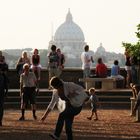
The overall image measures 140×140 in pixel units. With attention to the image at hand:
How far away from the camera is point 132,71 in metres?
28.1

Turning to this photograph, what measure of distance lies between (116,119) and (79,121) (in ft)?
4.41

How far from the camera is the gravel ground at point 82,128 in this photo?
643 inches

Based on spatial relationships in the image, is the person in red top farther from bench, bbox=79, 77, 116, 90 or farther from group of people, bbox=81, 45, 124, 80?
bench, bbox=79, 77, 116, 90

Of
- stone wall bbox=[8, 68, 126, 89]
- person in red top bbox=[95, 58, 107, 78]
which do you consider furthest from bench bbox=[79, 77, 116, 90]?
stone wall bbox=[8, 68, 126, 89]

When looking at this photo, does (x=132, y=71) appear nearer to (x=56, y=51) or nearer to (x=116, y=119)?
(x=56, y=51)

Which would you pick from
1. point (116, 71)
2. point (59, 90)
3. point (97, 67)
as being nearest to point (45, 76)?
point (116, 71)

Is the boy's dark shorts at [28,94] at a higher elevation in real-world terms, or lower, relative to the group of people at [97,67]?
lower

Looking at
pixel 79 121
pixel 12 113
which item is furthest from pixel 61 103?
pixel 12 113

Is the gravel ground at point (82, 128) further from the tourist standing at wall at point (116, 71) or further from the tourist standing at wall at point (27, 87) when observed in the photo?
the tourist standing at wall at point (116, 71)

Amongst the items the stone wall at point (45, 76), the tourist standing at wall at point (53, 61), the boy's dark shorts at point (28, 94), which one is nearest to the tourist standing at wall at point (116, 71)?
the stone wall at point (45, 76)

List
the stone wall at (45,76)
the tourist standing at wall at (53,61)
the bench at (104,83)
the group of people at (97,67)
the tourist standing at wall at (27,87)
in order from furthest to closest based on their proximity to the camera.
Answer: the stone wall at (45,76) < the bench at (104,83) < the group of people at (97,67) < the tourist standing at wall at (53,61) < the tourist standing at wall at (27,87)

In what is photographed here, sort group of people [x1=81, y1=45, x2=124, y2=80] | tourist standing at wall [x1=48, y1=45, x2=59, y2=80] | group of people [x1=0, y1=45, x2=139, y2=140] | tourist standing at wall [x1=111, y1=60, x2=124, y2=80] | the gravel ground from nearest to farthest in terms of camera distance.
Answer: group of people [x1=0, y1=45, x2=139, y2=140], the gravel ground, tourist standing at wall [x1=48, y1=45, x2=59, y2=80], group of people [x1=81, y1=45, x2=124, y2=80], tourist standing at wall [x1=111, y1=60, x2=124, y2=80]

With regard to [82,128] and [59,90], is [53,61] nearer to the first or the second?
[82,128]

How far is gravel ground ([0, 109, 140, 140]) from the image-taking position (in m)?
16.3
